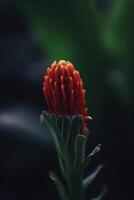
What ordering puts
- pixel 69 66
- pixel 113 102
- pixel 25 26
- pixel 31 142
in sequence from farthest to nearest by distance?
pixel 25 26
pixel 113 102
pixel 31 142
pixel 69 66

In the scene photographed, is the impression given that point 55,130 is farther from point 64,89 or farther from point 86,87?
point 86,87

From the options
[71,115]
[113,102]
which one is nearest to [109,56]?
[113,102]

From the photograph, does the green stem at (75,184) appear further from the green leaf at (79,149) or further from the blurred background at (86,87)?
the blurred background at (86,87)

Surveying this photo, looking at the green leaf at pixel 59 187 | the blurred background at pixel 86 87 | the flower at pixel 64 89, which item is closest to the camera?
the flower at pixel 64 89

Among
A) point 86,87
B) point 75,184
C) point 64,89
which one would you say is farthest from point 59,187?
point 86,87

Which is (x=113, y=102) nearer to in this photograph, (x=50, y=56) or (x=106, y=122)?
(x=106, y=122)

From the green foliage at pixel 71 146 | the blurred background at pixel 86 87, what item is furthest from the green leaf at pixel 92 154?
the blurred background at pixel 86 87
